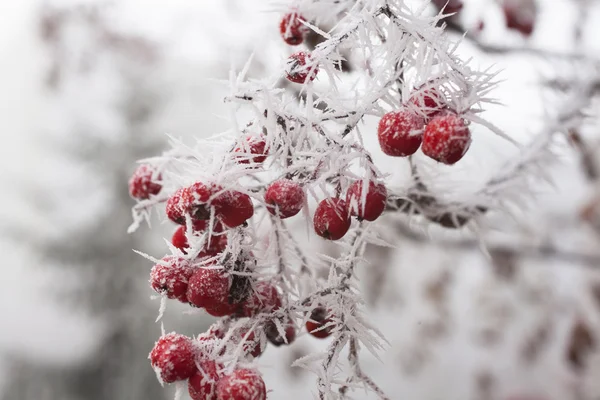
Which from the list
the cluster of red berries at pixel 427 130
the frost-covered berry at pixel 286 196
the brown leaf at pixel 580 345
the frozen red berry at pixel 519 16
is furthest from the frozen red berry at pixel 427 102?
the brown leaf at pixel 580 345

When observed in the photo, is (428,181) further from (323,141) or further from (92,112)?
(92,112)

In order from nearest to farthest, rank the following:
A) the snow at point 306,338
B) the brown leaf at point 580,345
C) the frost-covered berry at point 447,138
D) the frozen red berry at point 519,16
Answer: the frost-covered berry at point 447,138 → the frozen red berry at point 519,16 → the brown leaf at point 580,345 → the snow at point 306,338

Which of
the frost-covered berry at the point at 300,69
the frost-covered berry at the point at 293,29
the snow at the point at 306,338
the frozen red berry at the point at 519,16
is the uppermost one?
the frozen red berry at the point at 519,16

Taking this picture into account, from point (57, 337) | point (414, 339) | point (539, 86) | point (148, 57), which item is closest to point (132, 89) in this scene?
point (148, 57)

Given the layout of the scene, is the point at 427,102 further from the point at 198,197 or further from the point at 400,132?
the point at 198,197

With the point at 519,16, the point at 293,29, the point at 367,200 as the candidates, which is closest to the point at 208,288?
the point at 367,200

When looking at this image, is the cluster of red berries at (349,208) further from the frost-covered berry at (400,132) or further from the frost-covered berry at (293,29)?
the frost-covered berry at (293,29)
